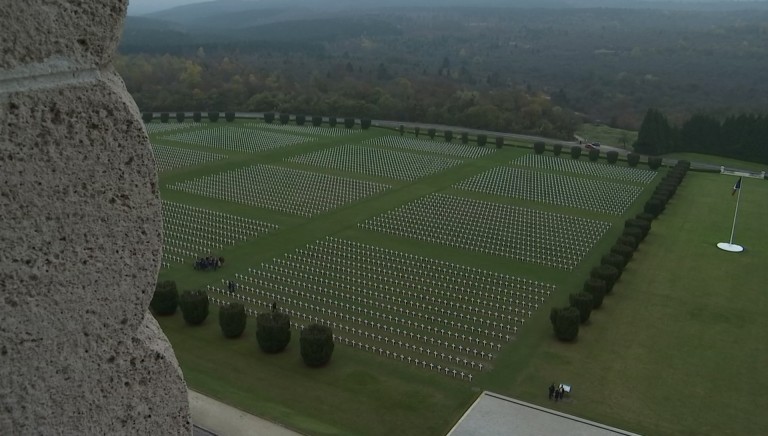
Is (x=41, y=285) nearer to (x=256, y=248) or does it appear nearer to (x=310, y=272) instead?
(x=310, y=272)

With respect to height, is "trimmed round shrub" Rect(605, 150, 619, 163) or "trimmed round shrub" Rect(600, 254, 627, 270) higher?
"trimmed round shrub" Rect(605, 150, 619, 163)

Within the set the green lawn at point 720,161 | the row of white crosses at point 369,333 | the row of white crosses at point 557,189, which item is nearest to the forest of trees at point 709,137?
the green lawn at point 720,161

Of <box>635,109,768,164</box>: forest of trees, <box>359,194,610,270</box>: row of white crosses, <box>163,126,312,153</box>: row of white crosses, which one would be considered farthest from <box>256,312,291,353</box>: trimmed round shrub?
<box>635,109,768,164</box>: forest of trees

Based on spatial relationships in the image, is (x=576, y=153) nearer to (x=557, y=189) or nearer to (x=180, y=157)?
(x=557, y=189)

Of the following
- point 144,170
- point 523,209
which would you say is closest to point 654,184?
point 523,209

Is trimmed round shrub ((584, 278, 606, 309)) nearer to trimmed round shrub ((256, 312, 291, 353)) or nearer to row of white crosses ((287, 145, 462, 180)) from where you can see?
trimmed round shrub ((256, 312, 291, 353))

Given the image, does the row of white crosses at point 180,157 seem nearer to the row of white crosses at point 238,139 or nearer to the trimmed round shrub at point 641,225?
the row of white crosses at point 238,139

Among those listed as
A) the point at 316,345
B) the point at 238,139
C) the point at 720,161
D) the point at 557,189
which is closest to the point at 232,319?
the point at 316,345
